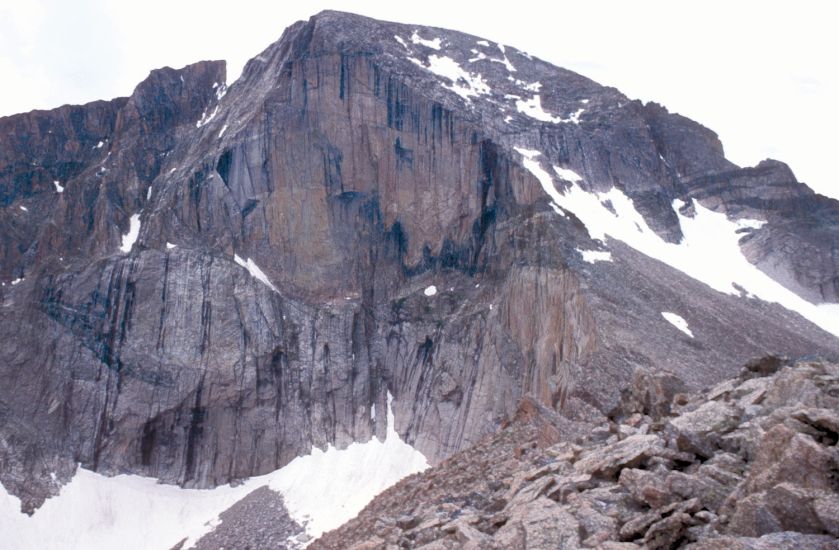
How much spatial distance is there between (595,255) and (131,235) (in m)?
39.7

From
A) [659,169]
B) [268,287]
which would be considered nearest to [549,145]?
[659,169]

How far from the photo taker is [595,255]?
50.7 m

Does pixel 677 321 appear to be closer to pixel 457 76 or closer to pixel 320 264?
pixel 320 264

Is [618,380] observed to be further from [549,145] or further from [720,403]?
[549,145]

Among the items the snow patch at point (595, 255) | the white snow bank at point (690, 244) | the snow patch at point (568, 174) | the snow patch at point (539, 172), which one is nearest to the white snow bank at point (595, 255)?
the snow patch at point (595, 255)

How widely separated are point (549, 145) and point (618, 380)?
112 ft

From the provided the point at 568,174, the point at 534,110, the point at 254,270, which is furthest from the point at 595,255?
the point at 254,270

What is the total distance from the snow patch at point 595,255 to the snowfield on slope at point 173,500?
56.6 feet

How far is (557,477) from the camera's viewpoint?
13.7m

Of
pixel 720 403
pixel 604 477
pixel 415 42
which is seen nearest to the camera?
pixel 604 477

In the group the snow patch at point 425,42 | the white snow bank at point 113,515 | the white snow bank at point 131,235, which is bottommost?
the white snow bank at point 113,515

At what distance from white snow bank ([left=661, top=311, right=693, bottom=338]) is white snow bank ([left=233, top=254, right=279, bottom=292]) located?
30.8 m

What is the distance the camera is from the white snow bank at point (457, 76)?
67.2 meters

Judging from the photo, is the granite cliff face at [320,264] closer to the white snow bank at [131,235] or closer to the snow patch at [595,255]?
the white snow bank at [131,235]
